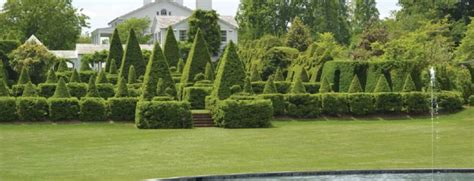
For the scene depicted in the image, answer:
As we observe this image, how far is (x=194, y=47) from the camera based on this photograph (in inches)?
1925

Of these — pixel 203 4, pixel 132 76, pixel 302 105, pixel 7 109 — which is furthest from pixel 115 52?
pixel 203 4

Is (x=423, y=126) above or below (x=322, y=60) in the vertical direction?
below

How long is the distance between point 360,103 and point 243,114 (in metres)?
9.43

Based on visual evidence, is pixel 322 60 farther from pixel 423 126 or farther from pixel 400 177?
pixel 400 177

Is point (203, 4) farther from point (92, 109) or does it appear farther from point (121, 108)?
point (92, 109)

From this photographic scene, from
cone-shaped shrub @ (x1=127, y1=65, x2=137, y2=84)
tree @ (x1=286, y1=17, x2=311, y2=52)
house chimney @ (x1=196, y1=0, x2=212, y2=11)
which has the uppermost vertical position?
house chimney @ (x1=196, y1=0, x2=212, y2=11)

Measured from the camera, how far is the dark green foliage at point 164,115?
122ft

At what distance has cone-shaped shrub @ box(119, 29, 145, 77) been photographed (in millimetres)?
48550

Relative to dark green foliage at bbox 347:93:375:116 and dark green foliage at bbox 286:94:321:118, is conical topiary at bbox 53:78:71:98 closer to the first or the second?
dark green foliage at bbox 286:94:321:118

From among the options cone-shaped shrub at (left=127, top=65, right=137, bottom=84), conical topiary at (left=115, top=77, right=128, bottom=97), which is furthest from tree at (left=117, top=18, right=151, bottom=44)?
conical topiary at (left=115, top=77, right=128, bottom=97)

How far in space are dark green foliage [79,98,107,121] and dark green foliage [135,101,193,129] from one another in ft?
9.60

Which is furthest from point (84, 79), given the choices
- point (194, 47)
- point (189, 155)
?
point (189, 155)

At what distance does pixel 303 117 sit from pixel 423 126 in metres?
8.34

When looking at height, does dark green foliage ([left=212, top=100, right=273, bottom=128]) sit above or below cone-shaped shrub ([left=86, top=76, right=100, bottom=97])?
below
